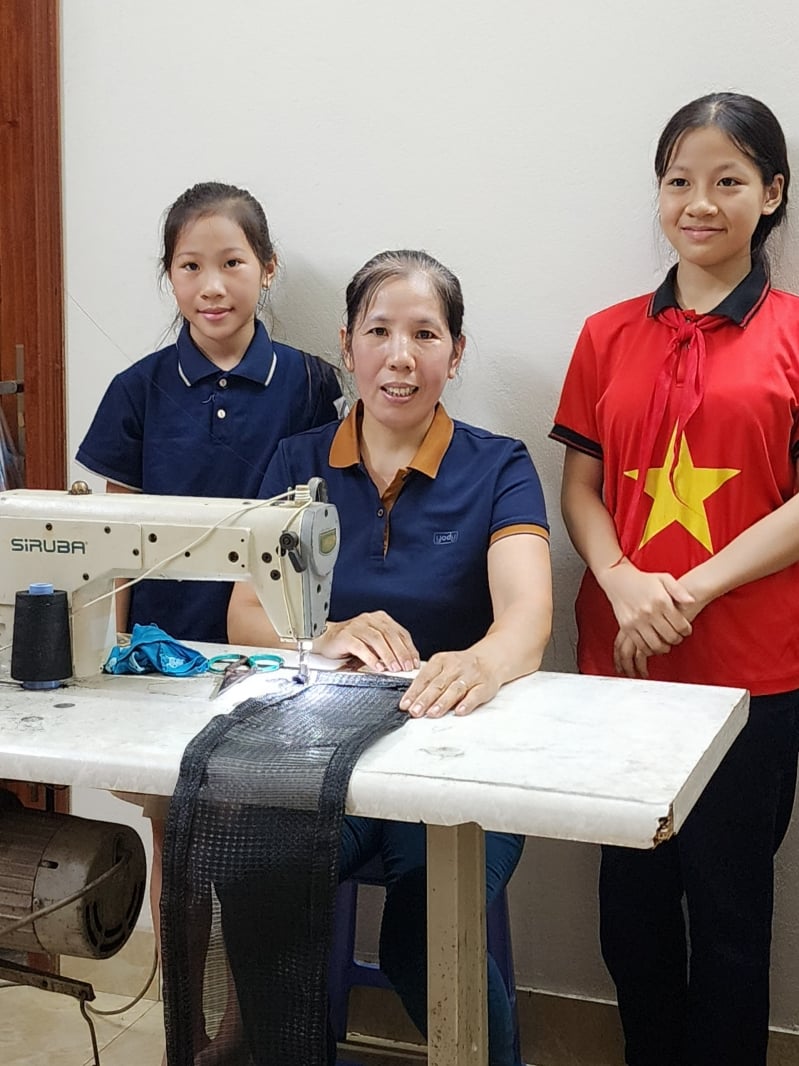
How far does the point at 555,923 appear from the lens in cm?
238

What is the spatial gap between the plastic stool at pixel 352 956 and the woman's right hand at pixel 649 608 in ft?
1.45

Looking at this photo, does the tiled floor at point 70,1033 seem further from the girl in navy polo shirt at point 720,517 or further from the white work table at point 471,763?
the white work table at point 471,763

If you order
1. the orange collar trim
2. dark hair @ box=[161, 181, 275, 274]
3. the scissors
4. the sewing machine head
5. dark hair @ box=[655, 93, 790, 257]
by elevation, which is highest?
dark hair @ box=[655, 93, 790, 257]

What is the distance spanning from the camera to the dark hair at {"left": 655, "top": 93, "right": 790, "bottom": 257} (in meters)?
1.91

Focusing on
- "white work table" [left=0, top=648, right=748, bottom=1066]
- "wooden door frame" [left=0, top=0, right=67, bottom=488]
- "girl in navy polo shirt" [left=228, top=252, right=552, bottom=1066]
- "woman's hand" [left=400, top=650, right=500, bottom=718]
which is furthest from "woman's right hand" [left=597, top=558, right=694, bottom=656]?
"wooden door frame" [left=0, top=0, right=67, bottom=488]

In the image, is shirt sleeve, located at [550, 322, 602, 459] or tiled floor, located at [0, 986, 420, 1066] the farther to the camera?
tiled floor, located at [0, 986, 420, 1066]

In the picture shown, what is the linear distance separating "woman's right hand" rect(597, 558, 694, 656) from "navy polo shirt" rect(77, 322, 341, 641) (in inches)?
25.4

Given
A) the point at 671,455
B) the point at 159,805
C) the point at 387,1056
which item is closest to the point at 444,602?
the point at 671,455

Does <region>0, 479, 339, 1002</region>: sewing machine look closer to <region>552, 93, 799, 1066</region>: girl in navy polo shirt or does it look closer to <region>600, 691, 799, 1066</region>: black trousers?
<region>552, 93, 799, 1066</region>: girl in navy polo shirt

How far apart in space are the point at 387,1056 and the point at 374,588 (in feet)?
2.78

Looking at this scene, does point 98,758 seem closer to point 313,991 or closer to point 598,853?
point 313,991

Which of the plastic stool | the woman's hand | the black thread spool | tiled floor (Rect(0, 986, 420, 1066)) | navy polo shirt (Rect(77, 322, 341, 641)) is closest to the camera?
the woman's hand

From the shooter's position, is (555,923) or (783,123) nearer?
(783,123)

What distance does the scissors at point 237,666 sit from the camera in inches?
68.3
